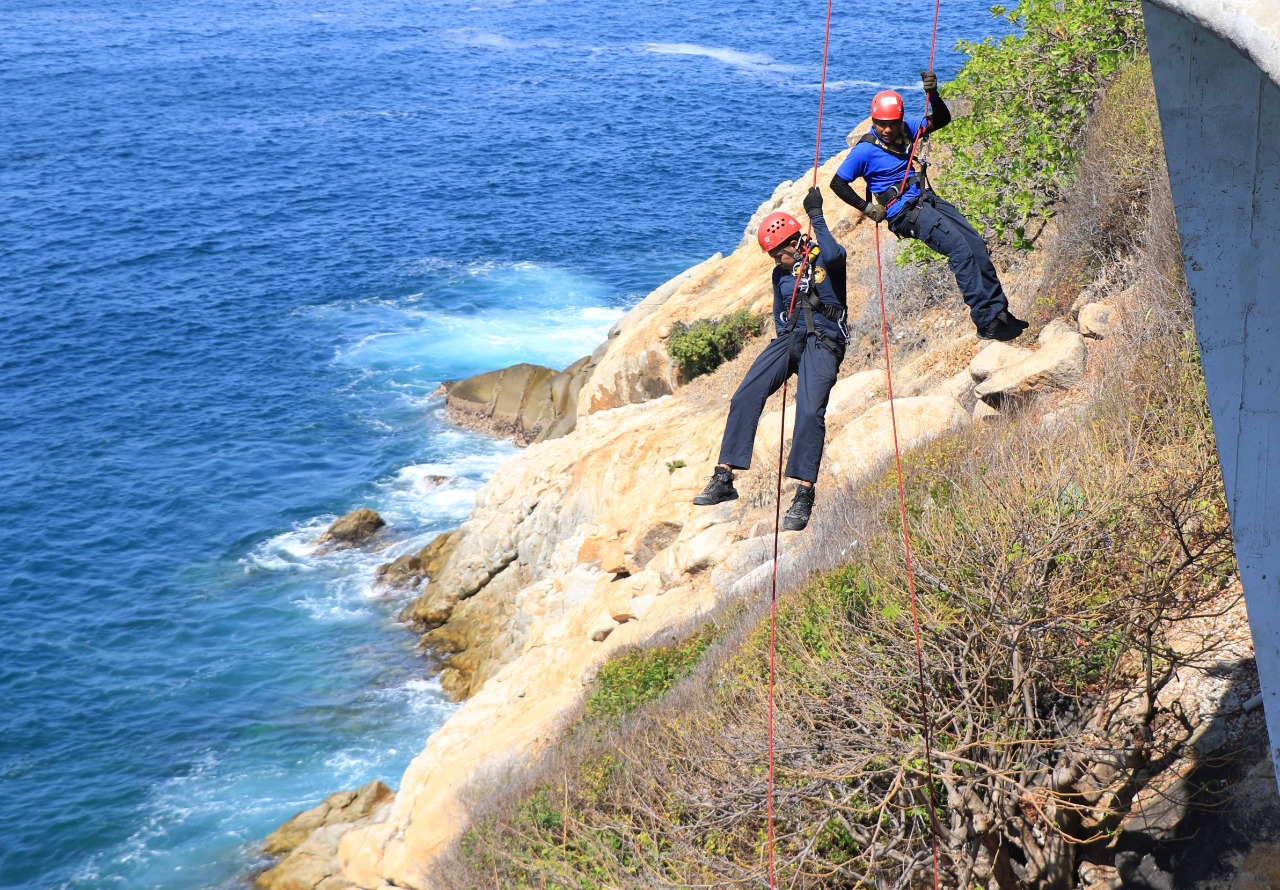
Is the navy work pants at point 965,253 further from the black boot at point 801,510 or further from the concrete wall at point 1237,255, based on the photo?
the concrete wall at point 1237,255

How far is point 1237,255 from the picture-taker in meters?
4.52

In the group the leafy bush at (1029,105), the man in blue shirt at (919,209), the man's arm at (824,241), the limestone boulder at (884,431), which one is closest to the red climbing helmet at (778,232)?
the man's arm at (824,241)

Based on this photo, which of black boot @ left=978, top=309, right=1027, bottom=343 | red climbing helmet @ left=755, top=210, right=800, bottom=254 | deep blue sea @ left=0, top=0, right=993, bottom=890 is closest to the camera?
red climbing helmet @ left=755, top=210, right=800, bottom=254

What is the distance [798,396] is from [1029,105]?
781cm

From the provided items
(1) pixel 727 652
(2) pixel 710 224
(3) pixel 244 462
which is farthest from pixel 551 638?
(2) pixel 710 224

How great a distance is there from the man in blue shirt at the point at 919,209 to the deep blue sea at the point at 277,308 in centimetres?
1678

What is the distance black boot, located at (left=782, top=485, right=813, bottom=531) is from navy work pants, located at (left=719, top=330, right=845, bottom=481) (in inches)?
11.3

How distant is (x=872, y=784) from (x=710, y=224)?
43720 mm

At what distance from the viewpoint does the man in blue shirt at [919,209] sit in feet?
33.0

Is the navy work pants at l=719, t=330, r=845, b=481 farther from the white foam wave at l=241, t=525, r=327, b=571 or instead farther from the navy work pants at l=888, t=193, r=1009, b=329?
the white foam wave at l=241, t=525, r=327, b=571

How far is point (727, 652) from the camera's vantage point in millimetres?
11930

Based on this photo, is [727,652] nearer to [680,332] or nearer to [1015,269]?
[1015,269]

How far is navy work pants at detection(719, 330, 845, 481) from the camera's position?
9781 millimetres

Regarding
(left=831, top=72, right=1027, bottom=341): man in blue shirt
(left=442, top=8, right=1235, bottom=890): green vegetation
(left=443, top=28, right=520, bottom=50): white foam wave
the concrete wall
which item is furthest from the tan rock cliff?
(left=443, top=28, right=520, bottom=50): white foam wave
